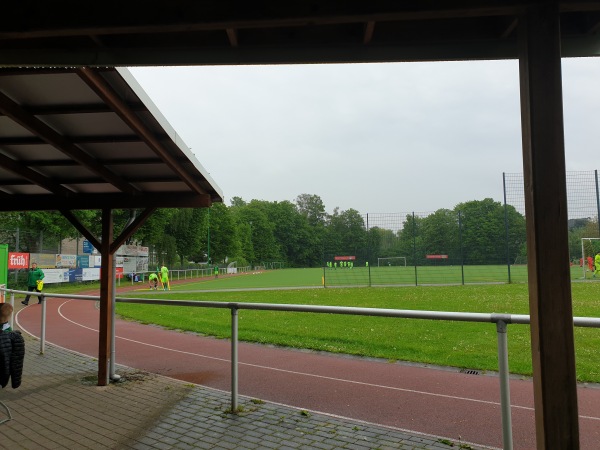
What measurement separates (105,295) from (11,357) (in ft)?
6.00

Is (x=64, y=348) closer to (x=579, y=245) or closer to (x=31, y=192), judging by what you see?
(x=31, y=192)

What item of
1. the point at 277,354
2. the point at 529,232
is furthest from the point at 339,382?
the point at 529,232

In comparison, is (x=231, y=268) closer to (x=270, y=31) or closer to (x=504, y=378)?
(x=504, y=378)

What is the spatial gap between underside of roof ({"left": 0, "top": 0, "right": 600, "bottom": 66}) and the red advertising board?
27529 mm

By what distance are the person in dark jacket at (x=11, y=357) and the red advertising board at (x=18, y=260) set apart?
81.5 ft

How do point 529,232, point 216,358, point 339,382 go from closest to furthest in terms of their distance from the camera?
1. point 529,232
2. point 339,382
3. point 216,358

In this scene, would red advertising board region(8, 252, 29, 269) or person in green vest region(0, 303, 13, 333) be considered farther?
red advertising board region(8, 252, 29, 269)

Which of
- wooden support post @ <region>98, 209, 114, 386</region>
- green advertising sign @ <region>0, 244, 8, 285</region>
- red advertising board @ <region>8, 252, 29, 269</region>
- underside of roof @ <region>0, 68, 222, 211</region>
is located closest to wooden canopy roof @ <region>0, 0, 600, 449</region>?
underside of roof @ <region>0, 68, 222, 211</region>

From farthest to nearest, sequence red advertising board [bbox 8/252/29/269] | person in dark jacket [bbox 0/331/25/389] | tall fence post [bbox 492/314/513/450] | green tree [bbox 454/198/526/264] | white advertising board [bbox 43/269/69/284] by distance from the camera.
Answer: white advertising board [bbox 43/269/69/284] < green tree [bbox 454/198/526/264] < red advertising board [bbox 8/252/29/269] < person in dark jacket [bbox 0/331/25/389] < tall fence post [bbox 492/314/513/450]

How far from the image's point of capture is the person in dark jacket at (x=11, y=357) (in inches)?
184

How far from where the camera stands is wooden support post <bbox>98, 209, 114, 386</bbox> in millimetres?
6426

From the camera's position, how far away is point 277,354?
28.6 ft

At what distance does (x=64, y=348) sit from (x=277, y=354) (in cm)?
454

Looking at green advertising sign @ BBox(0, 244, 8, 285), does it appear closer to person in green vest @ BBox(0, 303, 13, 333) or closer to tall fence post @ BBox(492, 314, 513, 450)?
person in green vest @ BBox(0, 303, 13, 333)
